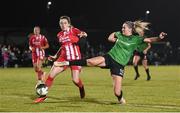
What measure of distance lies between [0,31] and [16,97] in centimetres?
4314

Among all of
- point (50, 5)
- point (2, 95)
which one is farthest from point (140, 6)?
point (2, 95)

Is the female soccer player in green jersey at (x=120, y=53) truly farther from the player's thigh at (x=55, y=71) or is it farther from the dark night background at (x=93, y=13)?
the dark night background at (x=93, y=13)

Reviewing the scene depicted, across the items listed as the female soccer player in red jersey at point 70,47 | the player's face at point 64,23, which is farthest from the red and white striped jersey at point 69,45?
the player's face at point 64,23

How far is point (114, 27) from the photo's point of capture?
6391 centimetres

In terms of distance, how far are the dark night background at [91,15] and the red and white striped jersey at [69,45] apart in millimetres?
42517

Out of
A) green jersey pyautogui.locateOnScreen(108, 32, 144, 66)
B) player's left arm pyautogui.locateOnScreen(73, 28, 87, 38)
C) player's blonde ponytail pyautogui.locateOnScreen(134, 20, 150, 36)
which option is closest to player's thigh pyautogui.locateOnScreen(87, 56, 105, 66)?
green jersey pyautogui.locateOnScreen(108, 32, 144, 66)

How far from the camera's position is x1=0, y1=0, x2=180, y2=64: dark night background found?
58.3 metres

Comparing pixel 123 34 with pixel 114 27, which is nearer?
pixel 123 34

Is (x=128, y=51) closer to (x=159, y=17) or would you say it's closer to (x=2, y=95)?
(x=2, y=95)

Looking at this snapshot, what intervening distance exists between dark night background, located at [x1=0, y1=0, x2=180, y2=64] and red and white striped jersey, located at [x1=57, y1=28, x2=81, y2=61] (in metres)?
42.5

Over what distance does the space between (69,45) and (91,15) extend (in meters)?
50.2

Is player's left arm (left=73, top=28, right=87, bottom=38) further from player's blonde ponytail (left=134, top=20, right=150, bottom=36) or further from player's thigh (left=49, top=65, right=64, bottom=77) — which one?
player's blonde ponytail (left=134, top=20, right=150, bottom=36)

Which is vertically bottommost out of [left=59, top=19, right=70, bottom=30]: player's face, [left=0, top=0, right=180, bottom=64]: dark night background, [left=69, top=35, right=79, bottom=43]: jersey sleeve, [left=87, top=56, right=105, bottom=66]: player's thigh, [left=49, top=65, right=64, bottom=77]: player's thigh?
[left=49, top=65, right=64, bottom=77]: player's thigh

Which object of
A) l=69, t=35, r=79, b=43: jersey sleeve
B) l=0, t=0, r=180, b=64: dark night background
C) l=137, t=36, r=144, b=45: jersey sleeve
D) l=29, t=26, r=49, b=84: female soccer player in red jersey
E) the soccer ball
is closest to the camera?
l=137, t=36, r=144, b=45: jersey sleeve
